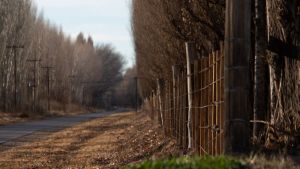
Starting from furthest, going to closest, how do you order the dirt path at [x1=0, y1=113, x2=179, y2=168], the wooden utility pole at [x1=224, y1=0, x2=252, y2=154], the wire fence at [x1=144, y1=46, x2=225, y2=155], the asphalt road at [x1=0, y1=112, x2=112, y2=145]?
1. the asphalt road at [x1=0, y1=112, x2=112, y2=145]
2. the dirt path at [x1=0, y1=113, x2=179, y2=168]
3. the wire fence at [x1=144, y1=46, x2=225, y2=155]
4. the wooden utility pole at [x1=224, y1=0, x2=252, y2=154]

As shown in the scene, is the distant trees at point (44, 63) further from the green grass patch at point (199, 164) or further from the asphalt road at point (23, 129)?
the green grass patch at point (199, 164)

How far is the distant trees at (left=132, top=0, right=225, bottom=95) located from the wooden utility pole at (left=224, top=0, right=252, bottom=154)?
7581 millimetres

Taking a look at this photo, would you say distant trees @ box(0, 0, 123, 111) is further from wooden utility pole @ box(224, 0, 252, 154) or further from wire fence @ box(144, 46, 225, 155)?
wooden utility pole @ box(224, 0, 252, 154)

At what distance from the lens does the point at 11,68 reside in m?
65.2

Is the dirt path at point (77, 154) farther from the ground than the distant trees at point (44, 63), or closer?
closer

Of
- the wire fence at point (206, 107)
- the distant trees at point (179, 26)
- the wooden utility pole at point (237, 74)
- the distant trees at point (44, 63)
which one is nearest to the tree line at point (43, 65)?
the distant trees at point (44, 63)

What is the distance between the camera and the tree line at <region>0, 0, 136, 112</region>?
62.5 metres

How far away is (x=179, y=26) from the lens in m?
20.7

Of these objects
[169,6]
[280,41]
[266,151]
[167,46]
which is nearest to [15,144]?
[167,46]

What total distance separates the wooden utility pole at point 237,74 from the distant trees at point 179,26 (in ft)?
24.9

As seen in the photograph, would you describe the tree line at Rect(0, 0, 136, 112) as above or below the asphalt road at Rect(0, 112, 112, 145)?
above

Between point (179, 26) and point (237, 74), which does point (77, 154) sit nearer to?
point (179, 26)

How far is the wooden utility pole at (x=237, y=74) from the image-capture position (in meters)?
8.39

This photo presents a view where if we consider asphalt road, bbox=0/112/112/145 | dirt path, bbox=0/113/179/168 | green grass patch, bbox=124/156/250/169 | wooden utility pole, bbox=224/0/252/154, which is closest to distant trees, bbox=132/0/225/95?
dirt path, bbox=0/113/179/168
